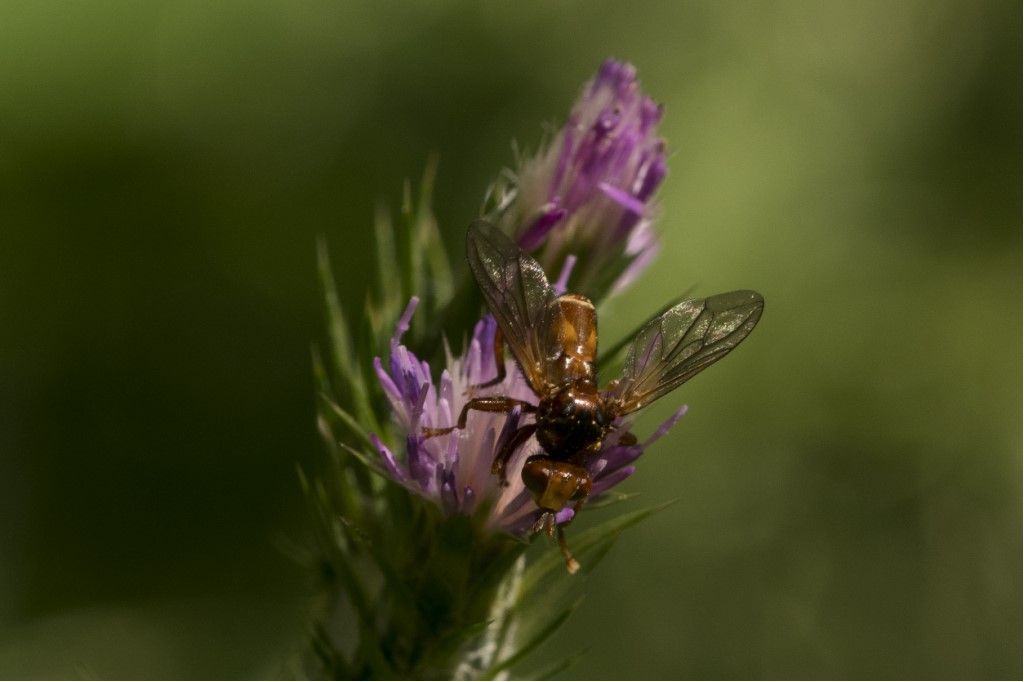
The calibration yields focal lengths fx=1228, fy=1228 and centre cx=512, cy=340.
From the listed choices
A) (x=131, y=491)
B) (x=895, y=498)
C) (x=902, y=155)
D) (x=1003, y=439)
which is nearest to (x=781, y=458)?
(x=895, y=498)

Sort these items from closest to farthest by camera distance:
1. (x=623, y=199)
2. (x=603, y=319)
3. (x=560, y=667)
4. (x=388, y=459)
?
1. (x=388, y=459)
2. (x=560, y=667)
3. (x=623, y=199)
4. (x=603, y=319)

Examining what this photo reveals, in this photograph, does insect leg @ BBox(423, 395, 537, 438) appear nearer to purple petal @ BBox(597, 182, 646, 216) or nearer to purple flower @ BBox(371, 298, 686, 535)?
purple flower @ BBox(371, 298, 686, 535)

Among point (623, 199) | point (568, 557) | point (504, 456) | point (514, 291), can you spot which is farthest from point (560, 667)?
point (623, 199)

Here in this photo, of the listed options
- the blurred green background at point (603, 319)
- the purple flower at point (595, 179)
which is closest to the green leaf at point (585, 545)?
the purple flower at point (595, 179)

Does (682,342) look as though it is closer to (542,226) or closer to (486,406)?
(542,226)

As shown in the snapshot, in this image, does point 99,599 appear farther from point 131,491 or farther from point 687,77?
point 687,77

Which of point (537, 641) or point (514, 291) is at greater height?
point (514, 291)

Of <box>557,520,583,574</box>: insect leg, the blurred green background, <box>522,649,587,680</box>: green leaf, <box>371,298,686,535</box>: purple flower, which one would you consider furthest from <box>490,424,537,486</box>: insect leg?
the blurred green background

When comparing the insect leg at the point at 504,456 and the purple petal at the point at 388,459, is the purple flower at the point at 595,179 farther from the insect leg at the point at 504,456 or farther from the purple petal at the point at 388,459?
the purple petal at the point at 388,459

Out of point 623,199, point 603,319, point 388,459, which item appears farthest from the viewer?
point 603,319
